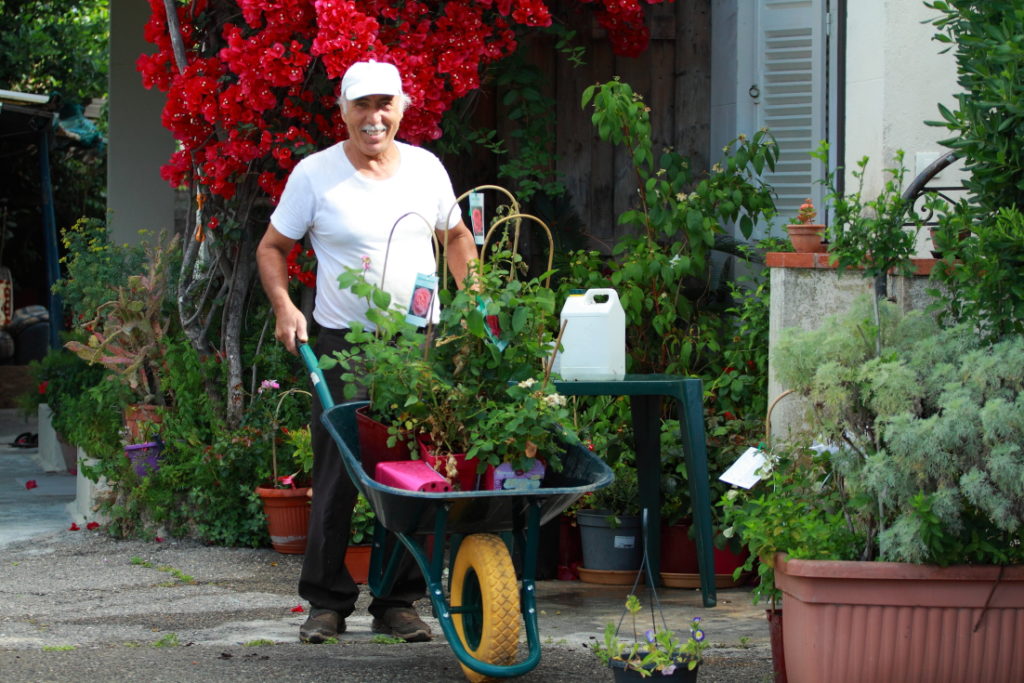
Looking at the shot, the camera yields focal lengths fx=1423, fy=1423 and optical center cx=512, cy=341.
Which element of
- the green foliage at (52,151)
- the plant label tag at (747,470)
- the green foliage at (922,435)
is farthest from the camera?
the green foliage at (52,151)

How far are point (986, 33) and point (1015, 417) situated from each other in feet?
3.41

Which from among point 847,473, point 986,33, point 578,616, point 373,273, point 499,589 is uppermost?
point 986,33

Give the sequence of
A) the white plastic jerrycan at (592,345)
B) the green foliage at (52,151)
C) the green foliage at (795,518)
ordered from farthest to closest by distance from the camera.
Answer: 1. the green foliage at (52,151)
2. the white plastic jerrycan at (592,345)
3. the green foliage at (795,518)

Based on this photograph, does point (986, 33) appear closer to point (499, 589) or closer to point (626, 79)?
point (499, 589)

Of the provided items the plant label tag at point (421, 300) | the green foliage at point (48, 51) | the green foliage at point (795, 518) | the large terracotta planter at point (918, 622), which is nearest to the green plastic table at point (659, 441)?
the plant label tag at point (421, 300)

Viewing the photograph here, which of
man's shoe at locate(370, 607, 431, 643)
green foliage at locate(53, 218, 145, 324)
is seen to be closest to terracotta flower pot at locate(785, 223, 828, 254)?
man's shoe at locate(370, 607, 431, 643)

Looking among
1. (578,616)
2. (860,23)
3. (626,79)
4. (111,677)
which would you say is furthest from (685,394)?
(626,79)

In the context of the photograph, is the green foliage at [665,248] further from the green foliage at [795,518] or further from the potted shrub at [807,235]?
the green foliage at [795,518]

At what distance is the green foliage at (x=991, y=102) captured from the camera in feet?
11.8

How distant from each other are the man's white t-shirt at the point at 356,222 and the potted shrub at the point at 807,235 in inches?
52.5

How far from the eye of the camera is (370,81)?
14.8 ft

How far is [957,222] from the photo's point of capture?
155 inches

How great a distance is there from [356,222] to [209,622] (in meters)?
1.60

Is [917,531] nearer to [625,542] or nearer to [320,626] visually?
[320,626]
